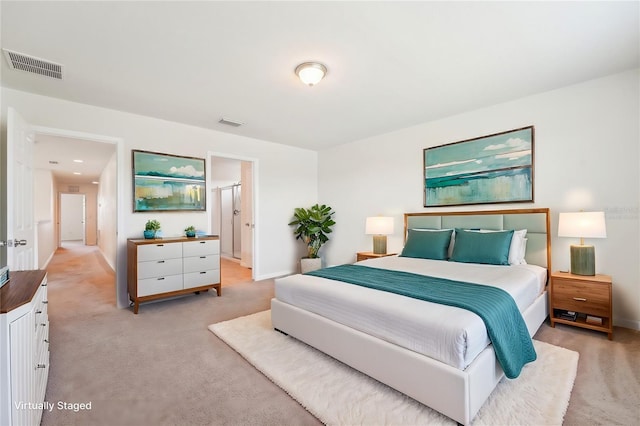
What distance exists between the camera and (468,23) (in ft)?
6.67

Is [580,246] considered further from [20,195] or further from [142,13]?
[20,195]

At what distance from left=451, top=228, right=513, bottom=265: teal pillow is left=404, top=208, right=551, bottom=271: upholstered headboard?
0.87 ft

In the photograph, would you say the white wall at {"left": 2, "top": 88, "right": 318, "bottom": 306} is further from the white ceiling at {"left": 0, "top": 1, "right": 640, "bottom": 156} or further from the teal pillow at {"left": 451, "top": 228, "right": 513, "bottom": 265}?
the teal pillow at {"left": 451, "top": 228, "right": 513, "bottom": 265}

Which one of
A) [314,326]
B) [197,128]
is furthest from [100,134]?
[314,326]

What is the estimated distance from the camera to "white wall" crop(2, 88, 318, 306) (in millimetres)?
3271

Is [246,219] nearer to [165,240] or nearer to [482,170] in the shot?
[165,240]

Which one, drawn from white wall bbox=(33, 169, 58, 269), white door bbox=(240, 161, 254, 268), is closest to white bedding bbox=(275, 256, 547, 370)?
white door bbox=(240, 161, 254, 268)

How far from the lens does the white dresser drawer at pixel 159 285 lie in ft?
11.2

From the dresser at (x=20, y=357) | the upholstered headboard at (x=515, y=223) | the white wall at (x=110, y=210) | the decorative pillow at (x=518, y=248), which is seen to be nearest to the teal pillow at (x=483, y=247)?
the decorative pillow at (x=518, y=248)

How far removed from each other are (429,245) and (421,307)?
6.23 ft

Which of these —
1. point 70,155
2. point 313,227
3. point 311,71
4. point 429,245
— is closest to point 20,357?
point 311,71

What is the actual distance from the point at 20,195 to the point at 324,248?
4.32m

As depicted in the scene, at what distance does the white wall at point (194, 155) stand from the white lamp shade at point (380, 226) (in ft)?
5.73

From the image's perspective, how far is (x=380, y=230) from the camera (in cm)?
Result: 436
